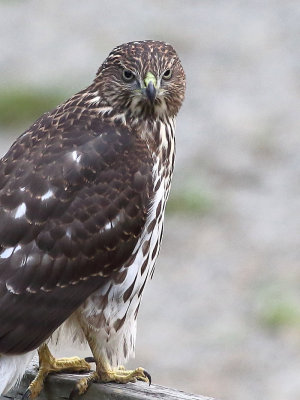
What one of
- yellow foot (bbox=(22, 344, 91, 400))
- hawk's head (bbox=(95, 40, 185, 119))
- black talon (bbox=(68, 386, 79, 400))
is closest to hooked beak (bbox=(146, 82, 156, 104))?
hawk's head (bbox=(95, 40, 185, 119))

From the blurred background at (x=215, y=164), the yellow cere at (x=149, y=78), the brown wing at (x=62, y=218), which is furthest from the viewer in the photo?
the blurred background at (x=215, y=164)

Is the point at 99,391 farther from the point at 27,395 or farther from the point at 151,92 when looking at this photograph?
the point at 151,92

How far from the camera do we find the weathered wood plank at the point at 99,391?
488cm

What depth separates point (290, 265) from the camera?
10.2 metres

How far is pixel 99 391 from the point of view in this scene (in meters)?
5.29

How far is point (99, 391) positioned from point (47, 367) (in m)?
0.37

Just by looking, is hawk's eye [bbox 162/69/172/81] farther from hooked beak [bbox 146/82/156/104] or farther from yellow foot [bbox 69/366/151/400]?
yellow foot [bbox 69/366/151/400]

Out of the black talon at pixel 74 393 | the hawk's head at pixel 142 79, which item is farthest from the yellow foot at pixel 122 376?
the hawk's head at pixel 142 79

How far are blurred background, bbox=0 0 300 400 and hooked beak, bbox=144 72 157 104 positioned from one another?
2.89 meters

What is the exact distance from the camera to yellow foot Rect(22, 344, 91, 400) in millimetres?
5312

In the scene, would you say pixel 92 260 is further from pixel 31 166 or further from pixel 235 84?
pixel 235 84

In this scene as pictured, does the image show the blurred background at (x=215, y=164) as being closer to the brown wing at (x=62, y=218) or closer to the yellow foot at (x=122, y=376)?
the yellow foot at (x=122, y=376)

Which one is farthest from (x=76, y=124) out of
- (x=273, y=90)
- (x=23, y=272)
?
(x=273, y=90)

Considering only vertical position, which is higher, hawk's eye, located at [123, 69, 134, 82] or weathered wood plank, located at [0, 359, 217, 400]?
hawk's eye, located at [123, 69, 134, 82]
